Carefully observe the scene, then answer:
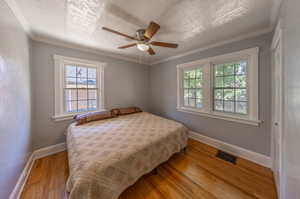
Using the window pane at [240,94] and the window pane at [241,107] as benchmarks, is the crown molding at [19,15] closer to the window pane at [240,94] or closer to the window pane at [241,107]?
the window pane at [240,94]

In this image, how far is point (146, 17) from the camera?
166cm

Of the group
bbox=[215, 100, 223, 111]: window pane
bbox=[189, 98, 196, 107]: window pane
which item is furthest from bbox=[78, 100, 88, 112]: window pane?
bbox=[215, 100, 223, 111]: window pane

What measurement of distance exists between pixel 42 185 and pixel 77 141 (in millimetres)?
788

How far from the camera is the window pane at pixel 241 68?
2.30 meters

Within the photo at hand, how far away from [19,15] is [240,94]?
4.09m

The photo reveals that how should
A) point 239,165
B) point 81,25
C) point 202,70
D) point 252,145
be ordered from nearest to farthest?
point 81,25 → point 239,165 → point 252,145 → point 202,70

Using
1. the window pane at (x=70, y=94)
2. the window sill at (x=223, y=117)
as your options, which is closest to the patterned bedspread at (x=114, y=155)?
the window sill at (x=223, y=117)

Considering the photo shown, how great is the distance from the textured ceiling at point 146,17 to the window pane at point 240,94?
44.5 inches

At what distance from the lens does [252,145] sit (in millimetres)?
2176

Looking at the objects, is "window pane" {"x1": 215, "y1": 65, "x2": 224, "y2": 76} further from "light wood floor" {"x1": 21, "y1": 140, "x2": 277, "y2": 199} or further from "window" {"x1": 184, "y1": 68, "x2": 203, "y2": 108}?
"light wood floor" {"x1": 21, "y1": 140, "x2": 277, "y2": 199}

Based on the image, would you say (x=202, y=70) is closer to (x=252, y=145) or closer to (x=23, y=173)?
(x=252, y=145)

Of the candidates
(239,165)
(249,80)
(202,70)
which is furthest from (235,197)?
(202,70)

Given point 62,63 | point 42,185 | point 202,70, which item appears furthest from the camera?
point 202,70

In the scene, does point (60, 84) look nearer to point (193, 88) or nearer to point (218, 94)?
point (193, 88)
